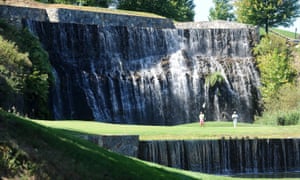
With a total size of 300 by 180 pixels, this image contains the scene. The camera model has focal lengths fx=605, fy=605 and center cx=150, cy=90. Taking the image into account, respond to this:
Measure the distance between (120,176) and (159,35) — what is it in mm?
34479

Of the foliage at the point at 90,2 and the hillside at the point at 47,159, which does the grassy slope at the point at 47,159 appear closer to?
the hillside at the point at 47,159

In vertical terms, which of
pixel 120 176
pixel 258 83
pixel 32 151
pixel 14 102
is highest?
pixel 32 151

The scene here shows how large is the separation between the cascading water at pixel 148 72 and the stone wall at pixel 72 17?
6.80 ft

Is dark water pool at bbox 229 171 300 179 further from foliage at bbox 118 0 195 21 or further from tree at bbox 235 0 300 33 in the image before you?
foliage at bbox 118 0 195 21

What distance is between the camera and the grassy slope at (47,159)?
9234 mm

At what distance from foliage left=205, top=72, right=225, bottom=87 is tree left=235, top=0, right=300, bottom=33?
53.9ft

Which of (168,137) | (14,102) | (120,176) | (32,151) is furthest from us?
(14,102)

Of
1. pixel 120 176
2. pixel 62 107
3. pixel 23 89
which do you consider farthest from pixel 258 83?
pixel 120 176

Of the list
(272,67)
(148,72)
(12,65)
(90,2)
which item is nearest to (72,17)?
(148,72)

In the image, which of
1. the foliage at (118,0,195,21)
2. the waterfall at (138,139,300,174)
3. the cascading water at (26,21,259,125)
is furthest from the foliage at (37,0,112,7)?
the waterfall at (138,139,300,174)

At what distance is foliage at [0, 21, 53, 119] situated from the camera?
26438 millimetres

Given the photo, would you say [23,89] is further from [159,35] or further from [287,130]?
[159,35]

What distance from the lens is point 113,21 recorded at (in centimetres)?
4556

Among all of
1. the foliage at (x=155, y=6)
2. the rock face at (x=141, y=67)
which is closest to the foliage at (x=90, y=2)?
the foliage at (x=155, y=6)
